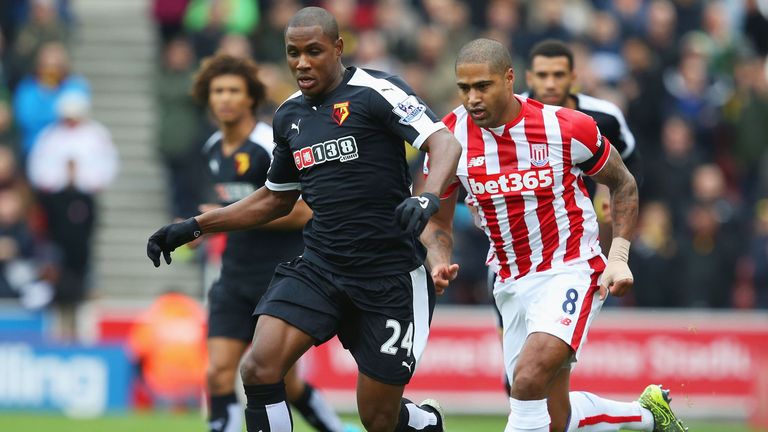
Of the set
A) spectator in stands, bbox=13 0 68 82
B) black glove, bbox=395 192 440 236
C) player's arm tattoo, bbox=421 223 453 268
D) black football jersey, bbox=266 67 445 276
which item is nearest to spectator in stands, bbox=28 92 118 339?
spectator in stands, bbox=13 0 68 82

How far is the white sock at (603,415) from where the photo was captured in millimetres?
8797

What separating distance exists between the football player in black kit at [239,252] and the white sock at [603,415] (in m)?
2.14

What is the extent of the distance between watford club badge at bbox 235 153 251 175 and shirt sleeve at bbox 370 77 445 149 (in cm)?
237

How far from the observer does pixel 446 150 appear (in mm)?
7551

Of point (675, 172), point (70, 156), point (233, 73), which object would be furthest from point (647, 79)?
point (233, 73)

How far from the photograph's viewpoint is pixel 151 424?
1381cm

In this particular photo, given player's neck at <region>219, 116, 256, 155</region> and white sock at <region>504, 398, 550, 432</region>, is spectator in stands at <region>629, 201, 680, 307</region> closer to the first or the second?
player's neck at <region>219, 116, 256, 155</region>

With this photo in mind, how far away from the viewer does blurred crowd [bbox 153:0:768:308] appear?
1652 cm

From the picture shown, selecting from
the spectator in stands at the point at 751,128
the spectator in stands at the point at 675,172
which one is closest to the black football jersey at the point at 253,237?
the spectator in stands at the point at 675,172

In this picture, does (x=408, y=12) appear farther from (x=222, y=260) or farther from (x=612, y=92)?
(x=222, y=260)

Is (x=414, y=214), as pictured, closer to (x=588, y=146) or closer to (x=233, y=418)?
(x=588, y=146)

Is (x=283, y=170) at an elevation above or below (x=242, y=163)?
below

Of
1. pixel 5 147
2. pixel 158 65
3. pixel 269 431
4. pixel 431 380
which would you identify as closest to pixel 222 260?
pixel 269 431

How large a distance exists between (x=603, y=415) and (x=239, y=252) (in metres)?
2.81
